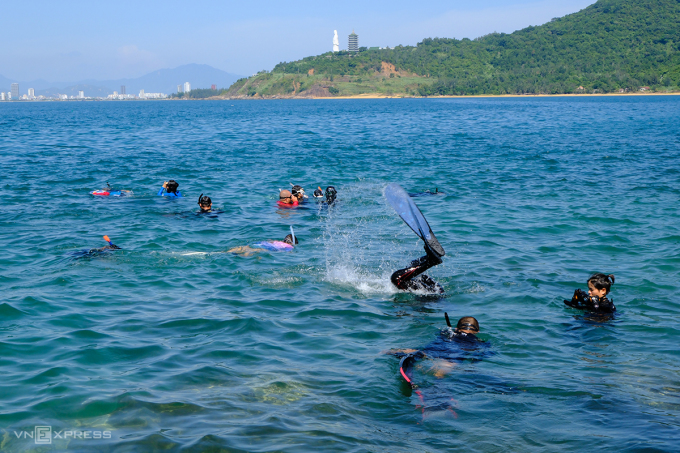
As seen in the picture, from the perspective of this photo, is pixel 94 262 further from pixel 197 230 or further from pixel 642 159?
pixel 642 159

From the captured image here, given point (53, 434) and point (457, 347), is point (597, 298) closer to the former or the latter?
point (457, 347)

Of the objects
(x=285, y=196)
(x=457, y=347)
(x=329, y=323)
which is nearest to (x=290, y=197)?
(x=285, y=196)

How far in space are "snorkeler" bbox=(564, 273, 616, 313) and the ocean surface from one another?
1.01ft

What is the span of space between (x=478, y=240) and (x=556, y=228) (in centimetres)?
293

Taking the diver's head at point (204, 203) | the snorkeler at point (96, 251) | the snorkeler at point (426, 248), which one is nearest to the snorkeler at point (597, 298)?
the snorkeler at point (426, 248)

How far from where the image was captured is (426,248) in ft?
32.0

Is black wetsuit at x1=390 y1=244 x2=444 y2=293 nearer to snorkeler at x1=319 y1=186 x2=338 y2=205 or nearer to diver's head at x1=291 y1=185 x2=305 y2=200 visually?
snorkeler at x1=319 y1=186 x2=338 y2=205

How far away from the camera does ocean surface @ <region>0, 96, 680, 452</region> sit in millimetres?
6527

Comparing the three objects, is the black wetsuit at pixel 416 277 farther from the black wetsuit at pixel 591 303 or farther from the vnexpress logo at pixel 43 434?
the vnexpress logo at pixel 43 434

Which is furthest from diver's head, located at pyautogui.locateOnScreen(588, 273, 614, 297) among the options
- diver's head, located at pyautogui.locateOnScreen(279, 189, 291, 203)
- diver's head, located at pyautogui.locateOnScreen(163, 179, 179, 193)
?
diver's head, located at pyautogui.locateOnScreen(163, 179, 179, 193)

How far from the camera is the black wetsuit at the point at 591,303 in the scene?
32.1 ft

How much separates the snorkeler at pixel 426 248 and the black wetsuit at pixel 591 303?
2636 mm

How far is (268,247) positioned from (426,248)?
5574 mm

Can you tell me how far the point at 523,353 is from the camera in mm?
8633
